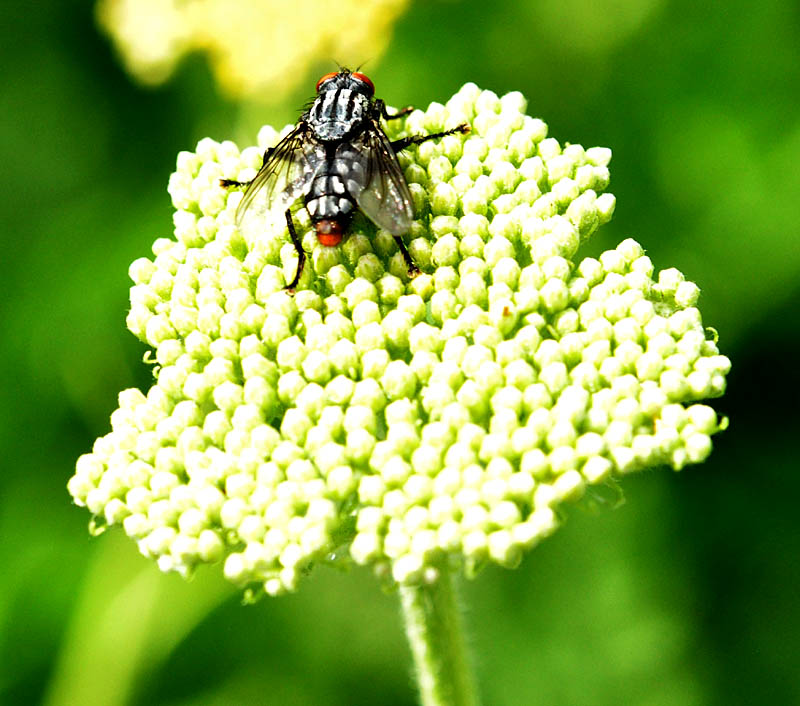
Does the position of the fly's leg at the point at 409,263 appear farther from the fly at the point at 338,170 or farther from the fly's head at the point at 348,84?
the fly's head at the point at 348,84

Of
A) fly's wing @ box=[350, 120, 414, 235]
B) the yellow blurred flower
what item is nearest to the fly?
fly's wing @ box=[350, 120, 414, 235]

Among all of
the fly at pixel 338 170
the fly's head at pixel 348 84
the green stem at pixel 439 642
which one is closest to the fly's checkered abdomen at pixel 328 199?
the fly at pixel 338 170

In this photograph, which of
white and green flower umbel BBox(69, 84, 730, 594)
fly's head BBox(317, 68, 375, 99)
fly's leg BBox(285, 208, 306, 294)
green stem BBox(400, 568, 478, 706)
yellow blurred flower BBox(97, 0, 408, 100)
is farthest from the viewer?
yellow blurred flower BBox(97, 0, 408, 100)

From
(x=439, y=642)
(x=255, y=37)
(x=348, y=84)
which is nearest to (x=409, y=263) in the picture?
(x=348, y=84)

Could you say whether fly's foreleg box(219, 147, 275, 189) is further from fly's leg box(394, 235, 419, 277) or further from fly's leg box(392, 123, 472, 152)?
fly's leg box(394, 235, 419, 277)

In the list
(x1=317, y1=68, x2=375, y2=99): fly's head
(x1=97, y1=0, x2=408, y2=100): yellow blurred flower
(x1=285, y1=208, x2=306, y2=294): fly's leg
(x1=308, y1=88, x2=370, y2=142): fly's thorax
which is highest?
(x1=97, y1=0, x2=408, y2=100): yellow blurred flower

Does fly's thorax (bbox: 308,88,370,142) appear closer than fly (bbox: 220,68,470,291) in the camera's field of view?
No

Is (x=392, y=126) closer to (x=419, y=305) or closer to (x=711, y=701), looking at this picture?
(x=419, y=305)
